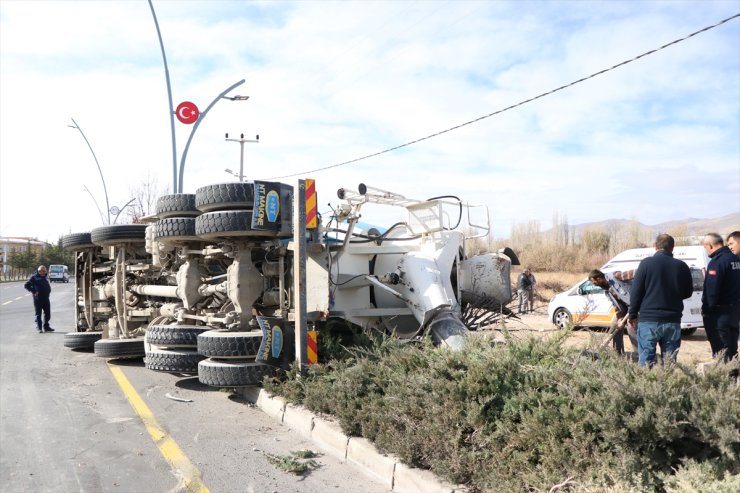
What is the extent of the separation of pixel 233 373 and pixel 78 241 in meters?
7.39

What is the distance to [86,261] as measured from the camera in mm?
12547

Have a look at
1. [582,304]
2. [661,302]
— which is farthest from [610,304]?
[661,302]

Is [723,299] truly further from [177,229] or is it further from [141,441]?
[177,229]

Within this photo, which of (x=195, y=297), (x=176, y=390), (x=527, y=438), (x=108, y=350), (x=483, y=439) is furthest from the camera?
(x=108, y=350)

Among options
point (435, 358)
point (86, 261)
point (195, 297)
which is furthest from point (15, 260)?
point (435, 358)

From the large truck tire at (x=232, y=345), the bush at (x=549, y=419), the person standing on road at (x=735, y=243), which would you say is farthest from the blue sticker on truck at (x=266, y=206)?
the person standing on road at (x=735, y=243)

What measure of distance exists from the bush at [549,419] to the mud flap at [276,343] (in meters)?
1.58

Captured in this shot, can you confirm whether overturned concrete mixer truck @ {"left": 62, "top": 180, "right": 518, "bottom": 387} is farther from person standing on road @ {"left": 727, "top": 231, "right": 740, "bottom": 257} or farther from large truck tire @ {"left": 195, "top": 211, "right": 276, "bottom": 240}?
person standing on road @ {"left": 727, "top": 231, "right": 740, "bottom": 257}

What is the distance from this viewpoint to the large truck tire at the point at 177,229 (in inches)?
320

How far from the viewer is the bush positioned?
10.4 feet

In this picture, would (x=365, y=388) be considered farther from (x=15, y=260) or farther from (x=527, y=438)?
(x=15, y=260)

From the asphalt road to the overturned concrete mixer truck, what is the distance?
568 millimetres

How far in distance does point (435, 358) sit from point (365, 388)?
2.75 ft

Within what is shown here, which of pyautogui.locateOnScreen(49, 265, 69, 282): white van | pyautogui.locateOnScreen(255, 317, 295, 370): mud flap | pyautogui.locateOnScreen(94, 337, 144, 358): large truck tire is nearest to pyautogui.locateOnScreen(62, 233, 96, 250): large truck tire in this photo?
pyautogui.locateOnScreen(94, 337, 144, 358): large truck tire
